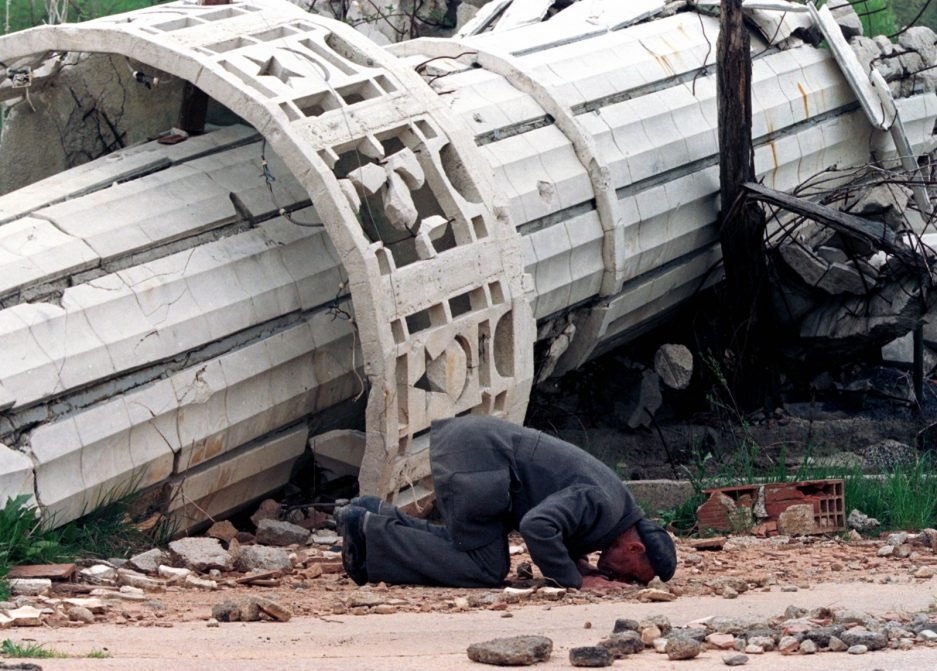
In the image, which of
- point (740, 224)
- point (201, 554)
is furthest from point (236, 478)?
point (740, 224)

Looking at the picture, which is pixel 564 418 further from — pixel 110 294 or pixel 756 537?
pixel 110 294

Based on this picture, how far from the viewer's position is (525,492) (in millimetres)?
6062

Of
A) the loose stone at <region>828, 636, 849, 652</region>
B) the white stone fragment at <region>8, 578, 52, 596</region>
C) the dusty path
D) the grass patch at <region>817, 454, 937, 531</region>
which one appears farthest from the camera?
the grass patch at <region>817, 454, 937, 531</region>

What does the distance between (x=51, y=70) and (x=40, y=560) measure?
10.2 ft

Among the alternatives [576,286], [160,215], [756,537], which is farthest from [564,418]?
[160,215]

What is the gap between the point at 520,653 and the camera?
13.7 feet

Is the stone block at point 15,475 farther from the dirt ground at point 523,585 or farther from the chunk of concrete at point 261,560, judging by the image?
the chunk of concrete at point 261,560

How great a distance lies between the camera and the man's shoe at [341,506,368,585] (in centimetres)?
615

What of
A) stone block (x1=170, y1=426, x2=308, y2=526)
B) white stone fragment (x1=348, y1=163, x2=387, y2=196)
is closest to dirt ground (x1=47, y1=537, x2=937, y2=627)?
stone block (x1=170, y1=426, x2=308, y2=526)

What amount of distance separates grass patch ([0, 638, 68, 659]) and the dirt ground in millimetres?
761

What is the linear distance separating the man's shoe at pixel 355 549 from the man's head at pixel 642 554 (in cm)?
94

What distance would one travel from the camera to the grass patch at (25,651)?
4180 mm

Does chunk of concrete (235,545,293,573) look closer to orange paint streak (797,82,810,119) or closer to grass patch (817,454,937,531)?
grass patch (817,454,937,531)

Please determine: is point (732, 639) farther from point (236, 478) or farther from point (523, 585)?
point (236, 478)
